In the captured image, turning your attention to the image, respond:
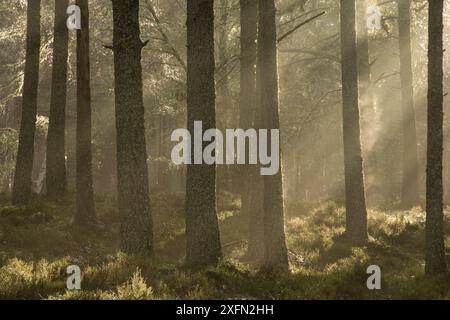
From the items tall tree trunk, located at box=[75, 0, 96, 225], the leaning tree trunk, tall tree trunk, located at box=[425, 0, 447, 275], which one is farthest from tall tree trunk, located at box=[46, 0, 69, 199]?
tall tree trunk, located at box=[425, 0, 447, 275]

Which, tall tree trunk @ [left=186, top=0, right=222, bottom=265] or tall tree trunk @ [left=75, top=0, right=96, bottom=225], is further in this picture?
tall tree trunk @ [left=75, top=0, right=96, bottom=225]

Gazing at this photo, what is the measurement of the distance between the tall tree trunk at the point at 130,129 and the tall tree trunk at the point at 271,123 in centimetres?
308

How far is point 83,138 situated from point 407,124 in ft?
47.6

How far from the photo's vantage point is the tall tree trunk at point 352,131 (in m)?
15.5

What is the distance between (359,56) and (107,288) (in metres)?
14.4

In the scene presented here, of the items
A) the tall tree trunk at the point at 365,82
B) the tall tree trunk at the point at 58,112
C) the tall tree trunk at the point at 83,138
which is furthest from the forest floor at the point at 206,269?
the tall tree trunk at the point at 365,82

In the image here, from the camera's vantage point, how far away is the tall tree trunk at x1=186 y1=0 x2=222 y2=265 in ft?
34.7

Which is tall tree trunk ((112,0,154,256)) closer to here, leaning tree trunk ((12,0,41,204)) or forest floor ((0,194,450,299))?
forest floor ((0,194,450,299))

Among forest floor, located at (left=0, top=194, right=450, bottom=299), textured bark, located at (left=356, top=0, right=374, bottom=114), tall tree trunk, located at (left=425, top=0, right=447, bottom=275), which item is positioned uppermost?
textured bark, located at (left=356, top=0, right=374, bottom=114)

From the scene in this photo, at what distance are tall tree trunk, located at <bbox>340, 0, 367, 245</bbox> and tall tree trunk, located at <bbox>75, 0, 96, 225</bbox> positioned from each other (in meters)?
8.10

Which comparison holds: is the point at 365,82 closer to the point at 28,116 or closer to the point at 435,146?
the point at 435,146

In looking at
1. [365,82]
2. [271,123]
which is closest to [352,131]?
[271,123]

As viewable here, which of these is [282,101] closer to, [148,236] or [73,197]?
[73,197]

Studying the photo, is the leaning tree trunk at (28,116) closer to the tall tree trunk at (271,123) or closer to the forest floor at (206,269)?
the forest floor at (206,269)
